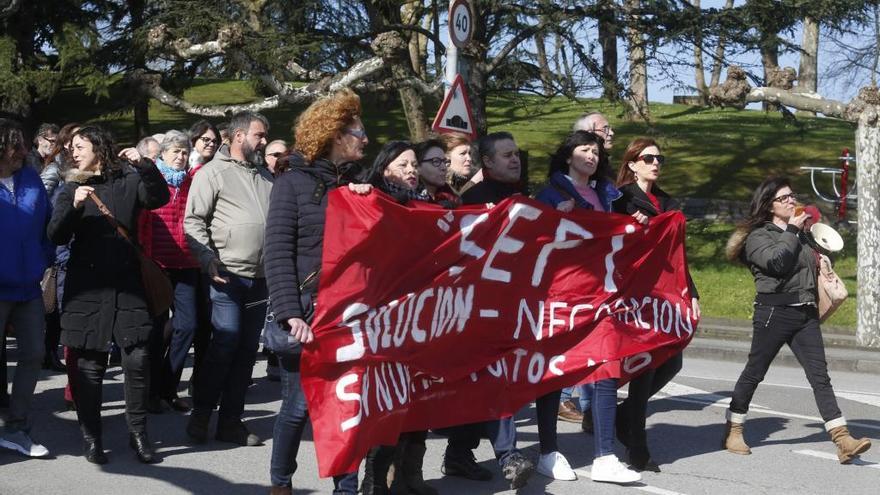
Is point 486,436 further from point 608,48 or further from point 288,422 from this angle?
point 608,48

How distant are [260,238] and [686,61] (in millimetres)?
12898


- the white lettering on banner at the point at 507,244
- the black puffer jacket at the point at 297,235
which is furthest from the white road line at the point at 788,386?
the black puffer jacket at the point at 297,235

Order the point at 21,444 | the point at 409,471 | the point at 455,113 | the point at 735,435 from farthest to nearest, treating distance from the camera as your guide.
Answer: the point at 455,113
the point at 735,435
the point at 21,444
the point at 409,471

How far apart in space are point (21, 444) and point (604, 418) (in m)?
3.28

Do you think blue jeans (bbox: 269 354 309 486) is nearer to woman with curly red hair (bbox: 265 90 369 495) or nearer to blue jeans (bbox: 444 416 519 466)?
woman with curly red hair (bbox: 265 90 369 495)

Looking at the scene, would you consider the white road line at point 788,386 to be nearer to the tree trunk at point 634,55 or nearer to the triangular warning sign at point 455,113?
the triangular warning sign at point 455,113

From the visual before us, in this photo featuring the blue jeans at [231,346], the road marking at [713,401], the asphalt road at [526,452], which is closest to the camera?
the asphalt road at [526,452]

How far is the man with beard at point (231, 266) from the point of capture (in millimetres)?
7629

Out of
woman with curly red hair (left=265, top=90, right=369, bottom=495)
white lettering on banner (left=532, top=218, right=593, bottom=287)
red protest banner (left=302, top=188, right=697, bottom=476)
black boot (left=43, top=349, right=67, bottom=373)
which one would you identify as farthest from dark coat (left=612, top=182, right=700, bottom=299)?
black boot (left=43, top=349, right=67, bottom=373)

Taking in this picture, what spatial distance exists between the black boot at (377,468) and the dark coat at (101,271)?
165 cm

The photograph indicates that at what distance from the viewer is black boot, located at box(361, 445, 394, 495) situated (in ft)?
20.1

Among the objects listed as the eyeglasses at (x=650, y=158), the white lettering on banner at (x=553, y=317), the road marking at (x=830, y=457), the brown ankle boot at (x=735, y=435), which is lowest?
the road marking at (x=830, y=457)

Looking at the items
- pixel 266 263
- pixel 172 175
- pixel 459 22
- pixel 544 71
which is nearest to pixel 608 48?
pixel 544 71

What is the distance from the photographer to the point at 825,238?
8.43 meters
